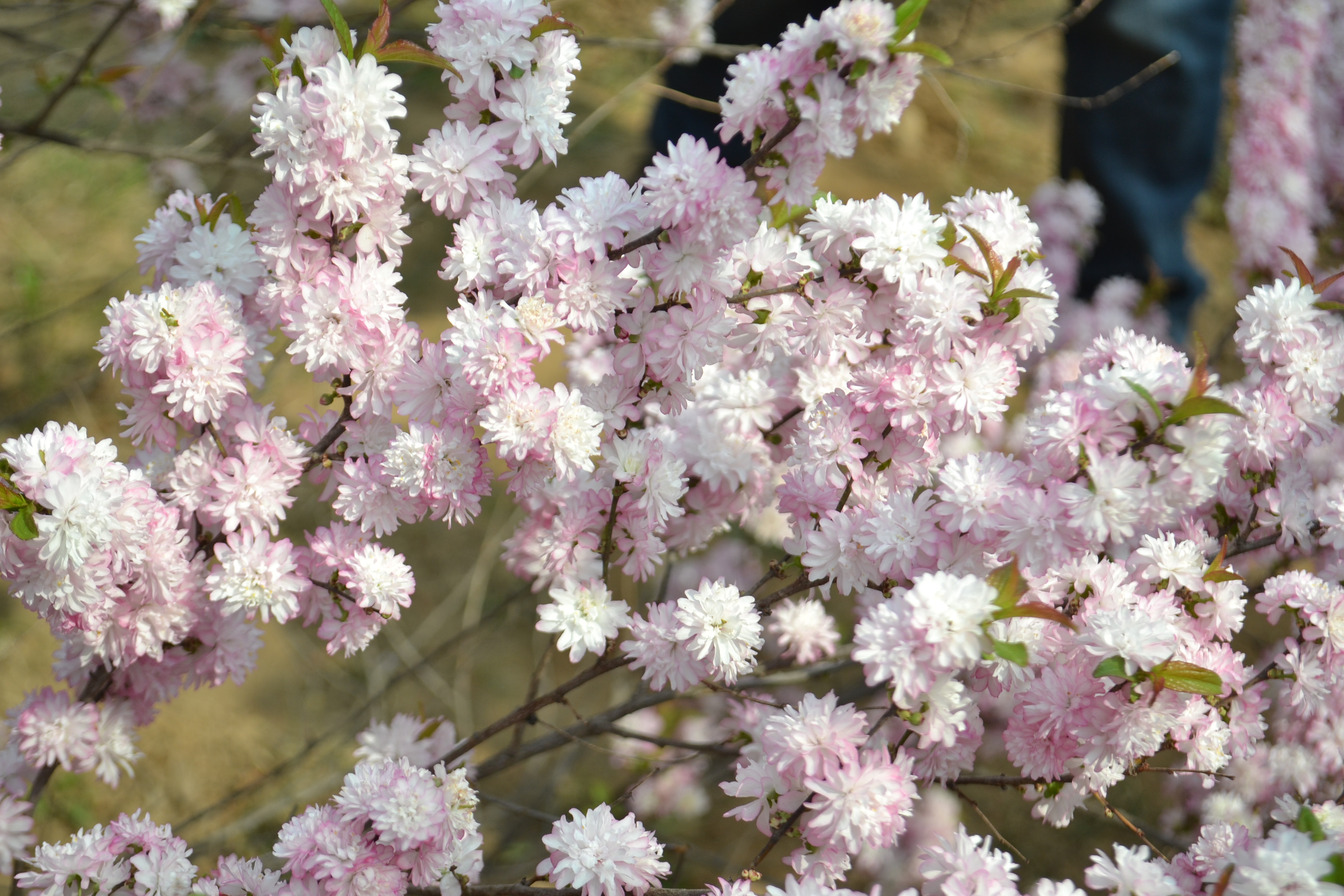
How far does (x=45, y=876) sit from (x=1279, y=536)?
1.27 m

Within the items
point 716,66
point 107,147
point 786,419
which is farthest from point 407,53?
point 716,66

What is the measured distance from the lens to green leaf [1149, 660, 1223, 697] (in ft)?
2.63

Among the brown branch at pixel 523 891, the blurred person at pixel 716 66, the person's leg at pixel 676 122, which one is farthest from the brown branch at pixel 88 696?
the person's leg at pixel 676 122

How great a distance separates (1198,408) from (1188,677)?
23cm

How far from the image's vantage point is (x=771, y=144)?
2.84 feet

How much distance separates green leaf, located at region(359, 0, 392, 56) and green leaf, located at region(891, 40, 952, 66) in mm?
439

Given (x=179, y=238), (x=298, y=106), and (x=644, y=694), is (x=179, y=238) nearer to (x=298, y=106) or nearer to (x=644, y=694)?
(x=298, y=106)

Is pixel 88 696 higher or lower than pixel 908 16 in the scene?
lower

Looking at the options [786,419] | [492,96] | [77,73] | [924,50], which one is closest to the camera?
[924,50]

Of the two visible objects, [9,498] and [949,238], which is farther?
[949,238]

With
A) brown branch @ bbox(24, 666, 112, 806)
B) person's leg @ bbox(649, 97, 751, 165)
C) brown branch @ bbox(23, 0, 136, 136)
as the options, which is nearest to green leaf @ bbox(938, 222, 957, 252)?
brown branch @ bbox(24, 666, 112, 806)

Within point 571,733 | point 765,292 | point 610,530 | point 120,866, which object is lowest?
point 571,733

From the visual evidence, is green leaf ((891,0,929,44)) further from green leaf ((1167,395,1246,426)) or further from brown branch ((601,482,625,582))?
brown branch ((601,482,625,582))

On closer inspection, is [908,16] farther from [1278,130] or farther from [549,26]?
[1278,130]
